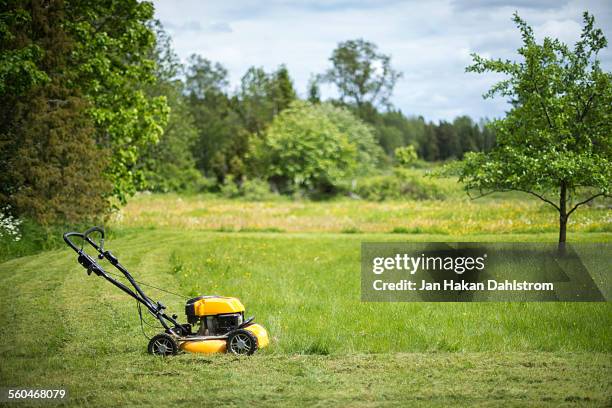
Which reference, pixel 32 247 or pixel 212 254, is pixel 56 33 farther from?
pixel 212 254

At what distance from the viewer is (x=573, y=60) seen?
13.0 meters

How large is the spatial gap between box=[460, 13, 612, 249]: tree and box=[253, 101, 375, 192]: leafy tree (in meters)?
27.6

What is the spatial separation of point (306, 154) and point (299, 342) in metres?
33.7

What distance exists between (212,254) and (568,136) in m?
8.31

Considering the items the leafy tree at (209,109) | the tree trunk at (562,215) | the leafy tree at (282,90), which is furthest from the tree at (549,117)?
the leafy tree at (282,90)

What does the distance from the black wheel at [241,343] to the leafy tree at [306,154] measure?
109ft

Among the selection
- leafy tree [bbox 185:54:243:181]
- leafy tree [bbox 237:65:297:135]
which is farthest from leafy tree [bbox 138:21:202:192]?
leafy tree [bbox 237:65:297:135]

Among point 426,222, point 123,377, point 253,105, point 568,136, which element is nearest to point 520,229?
point 426,222

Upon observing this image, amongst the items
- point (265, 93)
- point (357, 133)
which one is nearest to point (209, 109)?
point (265, 93)

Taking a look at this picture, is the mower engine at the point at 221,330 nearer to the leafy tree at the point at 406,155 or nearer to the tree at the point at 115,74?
the tree at the point at 115,74

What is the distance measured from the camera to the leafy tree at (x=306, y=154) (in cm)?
4144

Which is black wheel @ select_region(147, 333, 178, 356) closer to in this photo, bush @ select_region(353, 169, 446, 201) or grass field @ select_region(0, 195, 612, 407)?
grass field @ select_region(0, 195, 612, 407)

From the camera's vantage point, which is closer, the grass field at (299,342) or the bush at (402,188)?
the grass field at (299,342)

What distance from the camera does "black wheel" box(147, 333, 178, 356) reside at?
7863 mm
